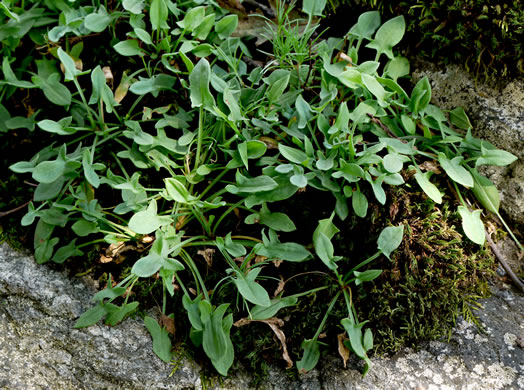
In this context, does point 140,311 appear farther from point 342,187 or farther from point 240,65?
point 240,65

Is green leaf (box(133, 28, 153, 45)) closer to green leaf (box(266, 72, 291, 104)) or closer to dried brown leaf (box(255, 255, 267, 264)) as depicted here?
green leaf (box(266, 72, 291, 104))

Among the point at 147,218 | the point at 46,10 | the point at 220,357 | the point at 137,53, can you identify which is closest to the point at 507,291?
the point at 220,357

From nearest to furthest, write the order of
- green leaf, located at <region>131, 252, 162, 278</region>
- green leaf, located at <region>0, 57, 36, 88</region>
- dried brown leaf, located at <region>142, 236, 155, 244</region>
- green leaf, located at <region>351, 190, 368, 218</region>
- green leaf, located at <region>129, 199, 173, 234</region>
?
green leaf, located at <region>131, 252, 162, 278</region> → green leaf, located at <region>129, 199, 173, 234</region> → green leaf, located at <region>351, 190, 368, 218</region> → dried brown leaf, located at <region>142, 236, 155, 244</region> → green leaf, located at <region>0, 57, 36, 88</region>

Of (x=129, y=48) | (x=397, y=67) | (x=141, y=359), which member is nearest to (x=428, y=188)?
(x=397, y=67)

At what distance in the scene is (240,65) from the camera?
2.13 metres

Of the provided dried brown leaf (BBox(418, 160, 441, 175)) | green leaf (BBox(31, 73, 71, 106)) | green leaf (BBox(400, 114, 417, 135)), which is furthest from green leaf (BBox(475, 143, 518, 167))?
green leaf (BBox(31, 73, 71, 106))

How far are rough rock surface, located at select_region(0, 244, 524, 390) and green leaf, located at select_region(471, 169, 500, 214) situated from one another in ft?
1.39

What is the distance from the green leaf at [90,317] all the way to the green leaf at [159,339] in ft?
0.51

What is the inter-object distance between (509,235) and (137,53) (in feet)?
5.56

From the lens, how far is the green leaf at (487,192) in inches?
76.3

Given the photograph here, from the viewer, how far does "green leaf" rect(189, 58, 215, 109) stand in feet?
5.85

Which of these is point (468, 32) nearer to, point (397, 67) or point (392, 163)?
point (397, 67)

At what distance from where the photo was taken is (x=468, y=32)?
6.75 feet

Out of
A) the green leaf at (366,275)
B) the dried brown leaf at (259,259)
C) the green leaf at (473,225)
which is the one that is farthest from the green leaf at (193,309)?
the green leaf at (473,225)
